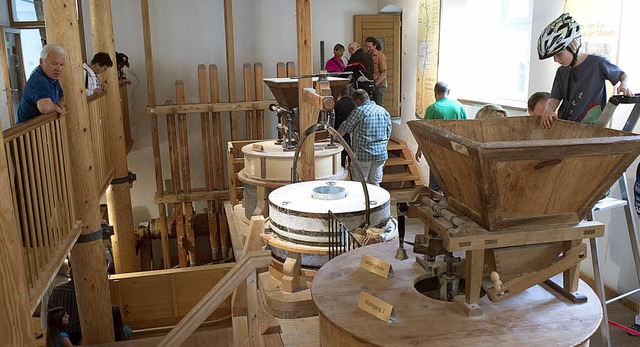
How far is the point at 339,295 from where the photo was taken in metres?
2.58

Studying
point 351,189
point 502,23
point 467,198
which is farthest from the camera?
point 502,23

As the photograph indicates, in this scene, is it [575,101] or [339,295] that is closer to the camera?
[339,295]

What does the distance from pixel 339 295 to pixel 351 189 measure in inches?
117

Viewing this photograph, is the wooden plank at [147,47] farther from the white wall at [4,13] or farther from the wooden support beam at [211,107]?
the white wall at [4,13]

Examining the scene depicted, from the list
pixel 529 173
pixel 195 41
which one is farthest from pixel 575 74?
pixel 195 41

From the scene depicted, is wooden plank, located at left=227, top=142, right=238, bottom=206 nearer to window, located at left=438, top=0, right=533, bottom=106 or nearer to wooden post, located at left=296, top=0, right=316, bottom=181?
wooden post, located at left=296, top=0, right=316, bottom=181

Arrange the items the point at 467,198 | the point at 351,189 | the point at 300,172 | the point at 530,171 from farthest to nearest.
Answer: the point at 300,172, the point at 351,189, the point at 467,198, the point at 530,171

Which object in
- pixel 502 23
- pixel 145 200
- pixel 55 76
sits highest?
pixel 502 23

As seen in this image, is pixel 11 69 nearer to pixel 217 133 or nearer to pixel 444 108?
pixel 217 133

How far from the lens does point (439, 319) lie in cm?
Result: 237

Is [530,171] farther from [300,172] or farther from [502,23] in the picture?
[502,23]

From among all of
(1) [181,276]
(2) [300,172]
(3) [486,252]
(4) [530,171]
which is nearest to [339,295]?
(3) [486,252]

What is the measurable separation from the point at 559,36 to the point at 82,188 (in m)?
4.19

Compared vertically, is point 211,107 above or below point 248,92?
below
